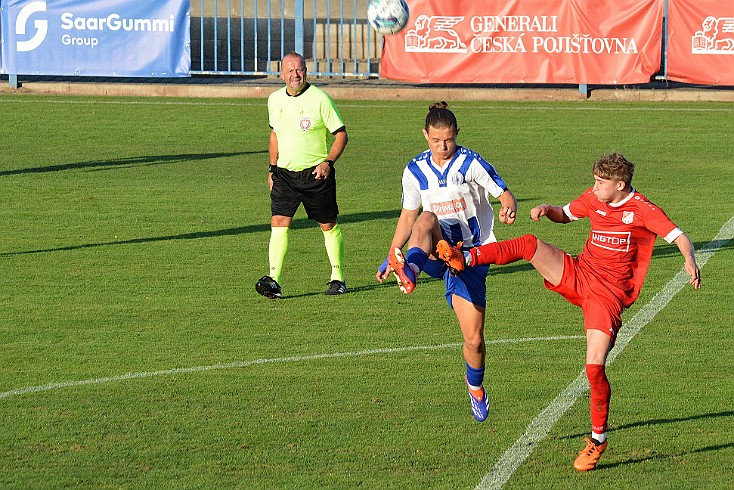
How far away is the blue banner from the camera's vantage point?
92.7 feet

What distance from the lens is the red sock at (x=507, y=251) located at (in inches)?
284

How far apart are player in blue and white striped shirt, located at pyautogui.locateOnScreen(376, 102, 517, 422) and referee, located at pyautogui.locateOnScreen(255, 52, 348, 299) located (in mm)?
3557

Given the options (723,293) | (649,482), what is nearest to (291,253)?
(723,293)

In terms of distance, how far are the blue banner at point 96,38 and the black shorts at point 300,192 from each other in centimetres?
1738

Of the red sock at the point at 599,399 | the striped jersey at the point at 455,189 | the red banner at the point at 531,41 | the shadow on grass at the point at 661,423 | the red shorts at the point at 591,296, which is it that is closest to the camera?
the red sock at the point at 599,399

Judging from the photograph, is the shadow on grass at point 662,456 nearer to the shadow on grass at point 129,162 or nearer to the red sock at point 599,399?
the red sock at point 599,399

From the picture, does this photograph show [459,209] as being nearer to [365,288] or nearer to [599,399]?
[599,399]

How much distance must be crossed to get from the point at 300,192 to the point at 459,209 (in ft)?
12.8

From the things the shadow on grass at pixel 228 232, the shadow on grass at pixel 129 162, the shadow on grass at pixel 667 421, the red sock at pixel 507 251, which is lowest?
the shadow on grass at pixel 129 162

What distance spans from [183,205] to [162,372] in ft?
24.8

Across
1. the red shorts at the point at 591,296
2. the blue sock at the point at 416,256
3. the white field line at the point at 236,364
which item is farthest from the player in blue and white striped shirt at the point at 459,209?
the white field line at the point at 236,364

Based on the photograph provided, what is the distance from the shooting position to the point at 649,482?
269 inches

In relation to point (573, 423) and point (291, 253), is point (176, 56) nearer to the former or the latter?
point (291, 253)

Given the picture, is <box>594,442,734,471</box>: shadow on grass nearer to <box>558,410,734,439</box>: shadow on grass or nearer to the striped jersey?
<box>558,410,734,439</box>: shadow on grass
